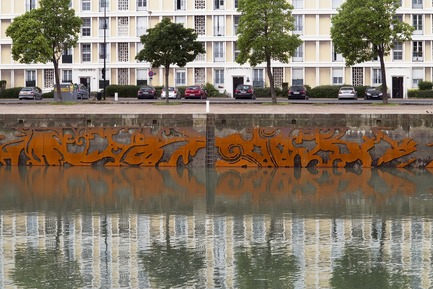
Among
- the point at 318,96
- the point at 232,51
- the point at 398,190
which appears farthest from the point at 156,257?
the point at 232,51

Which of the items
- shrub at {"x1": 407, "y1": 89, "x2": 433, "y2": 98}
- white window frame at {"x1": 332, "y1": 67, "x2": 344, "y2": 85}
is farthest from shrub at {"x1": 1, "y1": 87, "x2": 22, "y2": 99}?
shrub at {"x1": 407, "y1": 89, "x2": 433, "y2": 98}

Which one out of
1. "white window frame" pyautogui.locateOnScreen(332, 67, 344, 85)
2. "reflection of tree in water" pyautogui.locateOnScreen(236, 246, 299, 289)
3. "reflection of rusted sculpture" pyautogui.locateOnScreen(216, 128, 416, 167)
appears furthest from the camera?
"white window frame" pyautogui.locateOnScreen(332, 67, 344, 85)

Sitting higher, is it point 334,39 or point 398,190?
point 334,39

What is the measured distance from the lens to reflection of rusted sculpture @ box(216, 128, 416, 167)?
194 feet

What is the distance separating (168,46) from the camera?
8844cm

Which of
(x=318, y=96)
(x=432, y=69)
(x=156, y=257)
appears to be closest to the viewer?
(x=156, y=257)

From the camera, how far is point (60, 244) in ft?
123

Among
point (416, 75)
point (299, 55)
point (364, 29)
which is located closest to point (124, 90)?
point (299, 55)

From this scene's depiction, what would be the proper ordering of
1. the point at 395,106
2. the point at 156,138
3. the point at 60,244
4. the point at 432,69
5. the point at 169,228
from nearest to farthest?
the point at 60,244, the point at 169,228, the point at 156,138, the point at 395,106, the point at 432,69

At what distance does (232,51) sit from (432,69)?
2161cm

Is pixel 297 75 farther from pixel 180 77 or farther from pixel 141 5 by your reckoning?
pixel 141 5

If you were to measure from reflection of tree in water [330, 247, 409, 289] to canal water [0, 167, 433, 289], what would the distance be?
3 cm

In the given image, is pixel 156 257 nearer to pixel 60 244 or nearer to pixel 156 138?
pixel 60 244

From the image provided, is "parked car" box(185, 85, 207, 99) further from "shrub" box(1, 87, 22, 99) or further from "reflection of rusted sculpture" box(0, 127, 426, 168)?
"reflection of rusted sculpture" box(0, 127, 426, 168)
